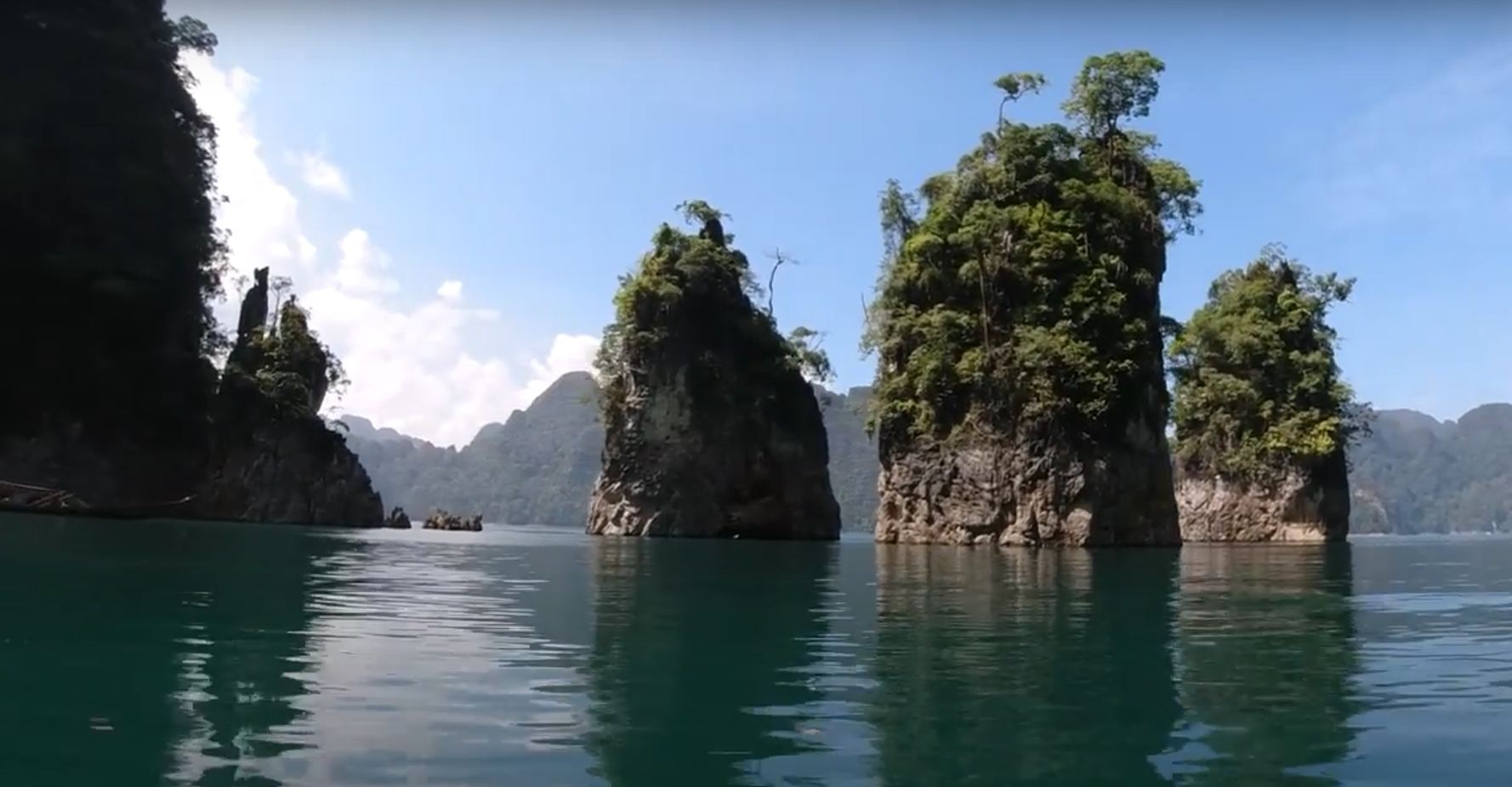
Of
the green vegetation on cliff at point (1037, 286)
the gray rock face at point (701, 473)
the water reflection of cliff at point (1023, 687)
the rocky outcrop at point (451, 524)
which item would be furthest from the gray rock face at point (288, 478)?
the water reflection of cliff at point (1023, 687)

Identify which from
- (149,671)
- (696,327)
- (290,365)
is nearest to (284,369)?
(290,365)

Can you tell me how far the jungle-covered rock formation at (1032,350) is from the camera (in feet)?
137

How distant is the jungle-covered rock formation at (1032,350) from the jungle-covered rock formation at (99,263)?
29.3 m

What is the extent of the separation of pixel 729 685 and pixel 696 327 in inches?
2076

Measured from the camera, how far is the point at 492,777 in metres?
5.91

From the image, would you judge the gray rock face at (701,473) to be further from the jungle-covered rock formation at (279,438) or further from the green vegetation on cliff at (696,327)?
the jungle-covered rock formation at (279,438)

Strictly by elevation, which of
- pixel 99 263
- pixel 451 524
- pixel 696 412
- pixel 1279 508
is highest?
pixel 99 263

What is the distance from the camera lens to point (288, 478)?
232ft

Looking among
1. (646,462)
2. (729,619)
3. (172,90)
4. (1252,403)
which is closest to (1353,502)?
(1252,403)

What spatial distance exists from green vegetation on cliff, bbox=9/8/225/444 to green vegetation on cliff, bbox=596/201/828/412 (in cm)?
2022

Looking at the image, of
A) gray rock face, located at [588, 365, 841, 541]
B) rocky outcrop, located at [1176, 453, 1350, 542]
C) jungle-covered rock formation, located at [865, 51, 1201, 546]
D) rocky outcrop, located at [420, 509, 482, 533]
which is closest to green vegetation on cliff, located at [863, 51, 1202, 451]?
jungle-covered rock formation, located at [865, 51, 1201, 546]

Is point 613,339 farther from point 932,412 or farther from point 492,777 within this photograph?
point 492,777

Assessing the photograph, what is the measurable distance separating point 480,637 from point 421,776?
5902 mm

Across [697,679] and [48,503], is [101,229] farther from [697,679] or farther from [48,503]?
[697,679]
